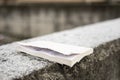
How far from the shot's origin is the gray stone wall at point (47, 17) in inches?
287

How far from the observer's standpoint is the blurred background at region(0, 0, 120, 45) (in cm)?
728

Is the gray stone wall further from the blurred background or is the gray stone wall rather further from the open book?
the open book

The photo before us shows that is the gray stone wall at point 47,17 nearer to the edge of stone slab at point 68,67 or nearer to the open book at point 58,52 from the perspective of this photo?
the edge of stone slab at point 68,67

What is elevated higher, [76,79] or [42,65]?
[42,65]

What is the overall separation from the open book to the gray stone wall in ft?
18.8

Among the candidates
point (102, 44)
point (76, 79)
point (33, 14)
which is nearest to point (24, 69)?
point (76, 79)

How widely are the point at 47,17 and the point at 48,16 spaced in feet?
Answer: 0.21

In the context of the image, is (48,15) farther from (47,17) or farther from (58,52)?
(58,52)

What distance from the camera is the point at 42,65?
1.36 m

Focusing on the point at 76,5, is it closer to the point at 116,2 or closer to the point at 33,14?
the point at 116,2

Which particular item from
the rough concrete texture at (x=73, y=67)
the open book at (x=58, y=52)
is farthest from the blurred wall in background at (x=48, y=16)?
the open book at (x=58, y=52)

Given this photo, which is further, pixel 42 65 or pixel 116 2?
pixel 116 2

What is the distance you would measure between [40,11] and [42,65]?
7.22 m

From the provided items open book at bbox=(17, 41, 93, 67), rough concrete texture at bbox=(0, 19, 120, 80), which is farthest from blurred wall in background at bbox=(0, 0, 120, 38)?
open book at bbox=(17, 41, 93, 67)
